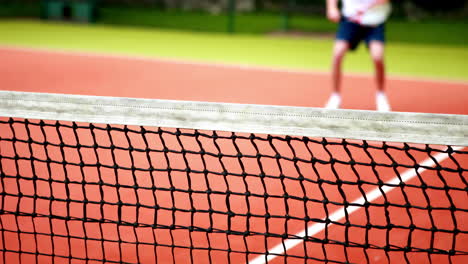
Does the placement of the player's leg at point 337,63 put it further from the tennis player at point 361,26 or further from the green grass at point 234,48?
the green grass at point 234,48

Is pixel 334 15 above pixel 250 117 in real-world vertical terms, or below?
below

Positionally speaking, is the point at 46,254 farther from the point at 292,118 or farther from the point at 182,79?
the point at 182,79

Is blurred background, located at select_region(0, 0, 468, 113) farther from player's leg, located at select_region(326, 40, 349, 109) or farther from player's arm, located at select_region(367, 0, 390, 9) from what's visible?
player's arm, located at select_region(367, 0, 390, 9)

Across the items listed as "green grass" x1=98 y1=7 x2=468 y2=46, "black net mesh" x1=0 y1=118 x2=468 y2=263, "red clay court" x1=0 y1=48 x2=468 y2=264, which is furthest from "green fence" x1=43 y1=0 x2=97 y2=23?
"black net mesh" x1=0 y1=118 x2=468 y2=263

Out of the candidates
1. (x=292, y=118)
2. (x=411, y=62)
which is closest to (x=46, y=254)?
(x=292, y=118)

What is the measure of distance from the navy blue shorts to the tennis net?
1.36 meters

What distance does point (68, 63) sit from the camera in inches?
353

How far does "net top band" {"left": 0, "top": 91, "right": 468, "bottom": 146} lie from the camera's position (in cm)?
219

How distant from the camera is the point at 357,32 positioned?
18.2ft

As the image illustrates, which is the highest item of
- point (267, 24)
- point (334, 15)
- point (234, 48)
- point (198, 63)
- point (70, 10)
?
point (334, 15)

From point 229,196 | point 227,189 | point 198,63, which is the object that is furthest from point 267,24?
point 227,189

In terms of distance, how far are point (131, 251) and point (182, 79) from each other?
16.5ft

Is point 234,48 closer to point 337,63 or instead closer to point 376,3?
point 337,63

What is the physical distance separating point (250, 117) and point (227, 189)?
1.76ft
